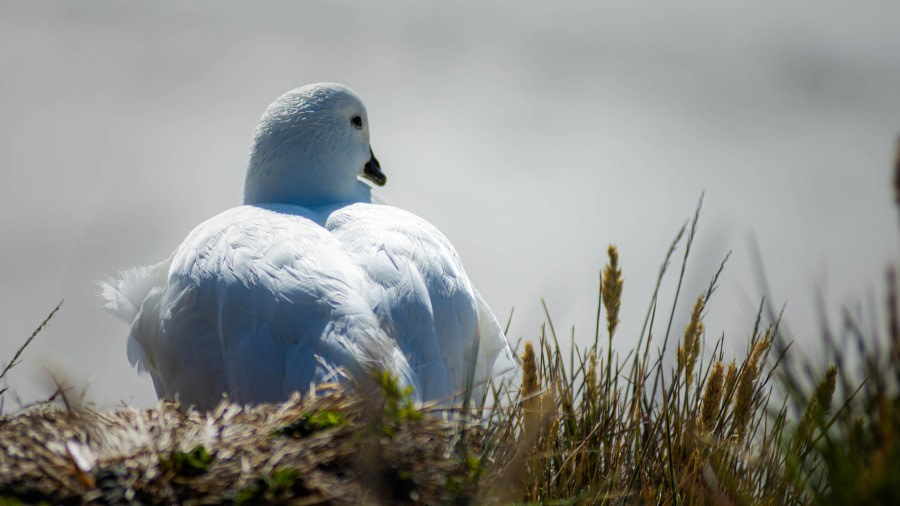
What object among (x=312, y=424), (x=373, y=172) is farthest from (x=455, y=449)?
(x=373, y=172)

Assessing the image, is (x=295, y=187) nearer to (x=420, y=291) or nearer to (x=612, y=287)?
(x=420, y=291)

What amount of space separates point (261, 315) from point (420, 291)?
607mm

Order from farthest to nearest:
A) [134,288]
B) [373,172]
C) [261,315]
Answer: [373,172]
[134,288]
[261,315]

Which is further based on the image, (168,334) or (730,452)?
(168,334)

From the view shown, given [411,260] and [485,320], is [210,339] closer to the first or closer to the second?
[411,260]

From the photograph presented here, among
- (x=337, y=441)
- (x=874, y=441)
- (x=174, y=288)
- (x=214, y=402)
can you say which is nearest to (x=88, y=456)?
(x=337, y=441)

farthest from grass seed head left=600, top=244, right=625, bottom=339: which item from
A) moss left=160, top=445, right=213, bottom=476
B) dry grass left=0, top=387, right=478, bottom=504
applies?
moss left=160, top=445, right=213, bottom=476

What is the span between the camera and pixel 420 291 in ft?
11.8

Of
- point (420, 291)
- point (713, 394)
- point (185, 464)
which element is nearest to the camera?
point (185, 464)

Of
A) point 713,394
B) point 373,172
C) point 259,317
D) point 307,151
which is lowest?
point 713,394

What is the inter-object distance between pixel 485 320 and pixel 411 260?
2.44ft

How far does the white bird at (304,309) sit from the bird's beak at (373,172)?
1.42 meters

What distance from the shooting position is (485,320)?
4363 mm

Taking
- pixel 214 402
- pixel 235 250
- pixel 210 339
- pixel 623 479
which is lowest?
pixel 623 479
